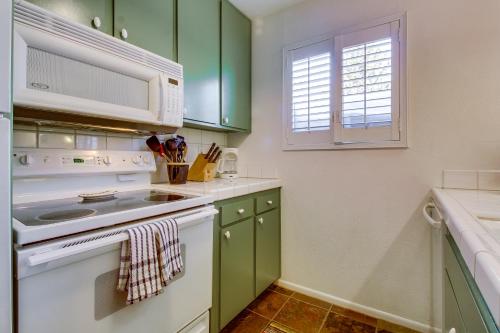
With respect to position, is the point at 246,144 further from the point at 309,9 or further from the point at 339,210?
the point at 309,9

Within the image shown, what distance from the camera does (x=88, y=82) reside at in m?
0.99

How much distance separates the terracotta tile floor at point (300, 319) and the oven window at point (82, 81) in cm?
149

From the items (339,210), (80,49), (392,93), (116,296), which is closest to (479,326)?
(116,296)

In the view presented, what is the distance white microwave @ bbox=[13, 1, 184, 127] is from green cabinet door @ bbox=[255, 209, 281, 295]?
3.17 ft

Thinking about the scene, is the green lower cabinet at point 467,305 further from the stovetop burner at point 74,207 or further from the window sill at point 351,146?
the stovetop burner at point 74,207

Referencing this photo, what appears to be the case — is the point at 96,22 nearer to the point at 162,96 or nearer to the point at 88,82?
the point at 88,82

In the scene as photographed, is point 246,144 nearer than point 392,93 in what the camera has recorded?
No

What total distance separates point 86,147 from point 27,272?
816mm

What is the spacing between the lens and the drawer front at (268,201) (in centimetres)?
171

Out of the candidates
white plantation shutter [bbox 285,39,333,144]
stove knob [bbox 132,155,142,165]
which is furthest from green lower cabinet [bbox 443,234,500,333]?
stove knob [bbox 132,155,142,165]

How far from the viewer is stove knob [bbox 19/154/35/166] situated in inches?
39.7

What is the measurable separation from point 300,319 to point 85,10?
2.09 metres

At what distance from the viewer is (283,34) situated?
1.99 metres

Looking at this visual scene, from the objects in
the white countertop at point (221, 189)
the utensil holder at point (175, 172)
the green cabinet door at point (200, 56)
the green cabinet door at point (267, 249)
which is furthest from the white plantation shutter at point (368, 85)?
the utensil holder at point (175, 172)
